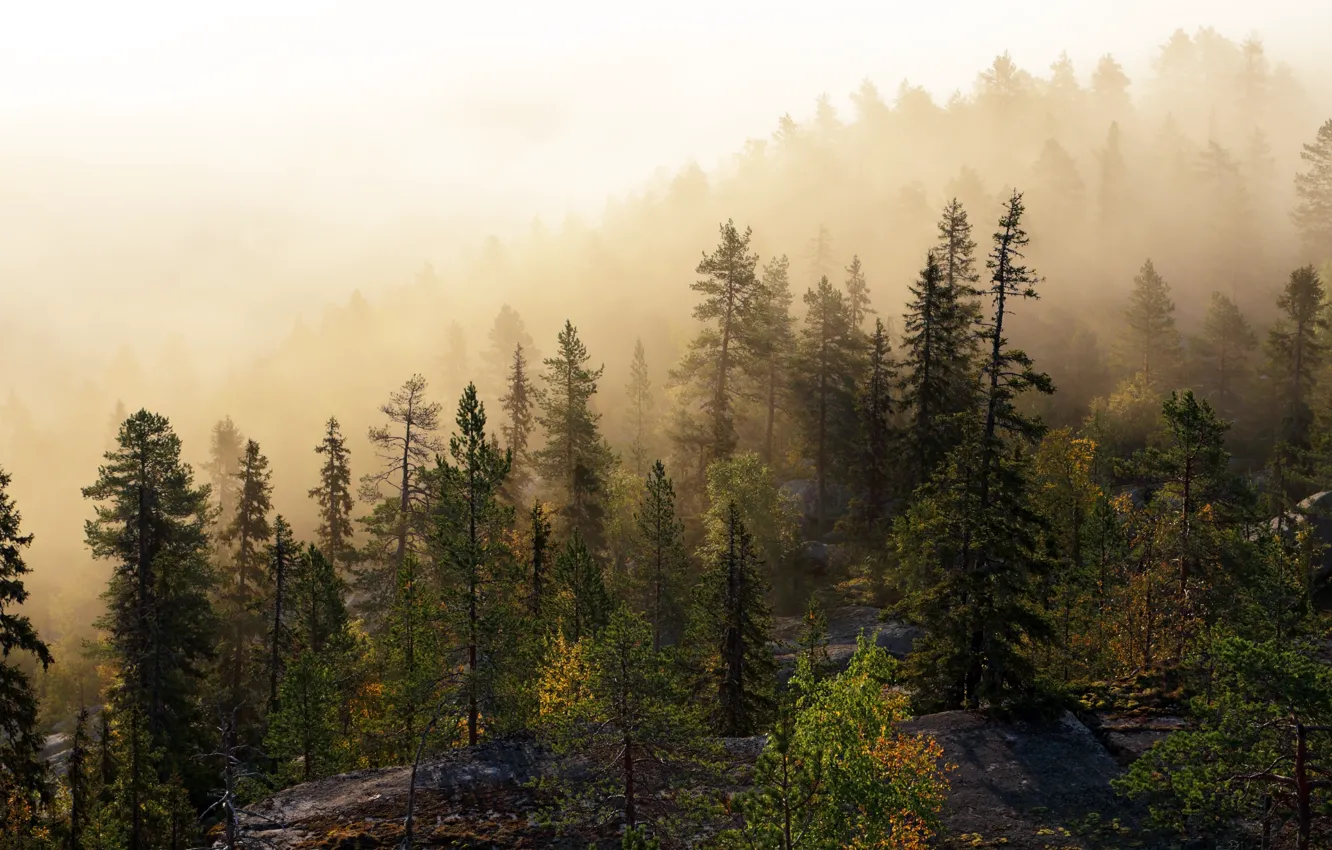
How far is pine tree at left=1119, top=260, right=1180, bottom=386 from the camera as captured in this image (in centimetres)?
7356

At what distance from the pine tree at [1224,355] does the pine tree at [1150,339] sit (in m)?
2.95

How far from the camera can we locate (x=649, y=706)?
19922mm

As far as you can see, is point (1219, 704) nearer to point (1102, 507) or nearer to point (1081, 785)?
point (1081, 785)

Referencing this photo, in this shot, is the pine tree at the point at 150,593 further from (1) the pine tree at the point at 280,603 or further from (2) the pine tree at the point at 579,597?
(2) the pine tree at the point at 579,597

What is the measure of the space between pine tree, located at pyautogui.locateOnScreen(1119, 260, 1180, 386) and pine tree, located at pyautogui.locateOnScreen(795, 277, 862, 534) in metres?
31.8

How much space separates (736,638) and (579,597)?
8245 mm

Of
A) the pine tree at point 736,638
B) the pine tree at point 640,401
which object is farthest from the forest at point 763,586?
the pine tree at point 640,401

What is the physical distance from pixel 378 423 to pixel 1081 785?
4687 inches

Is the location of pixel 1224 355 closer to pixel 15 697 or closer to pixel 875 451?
pixel 875 451

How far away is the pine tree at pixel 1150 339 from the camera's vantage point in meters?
73.6

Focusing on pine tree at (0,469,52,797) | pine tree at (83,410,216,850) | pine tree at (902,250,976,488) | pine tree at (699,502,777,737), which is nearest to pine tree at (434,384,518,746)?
pine tree at (699,502,777,737)

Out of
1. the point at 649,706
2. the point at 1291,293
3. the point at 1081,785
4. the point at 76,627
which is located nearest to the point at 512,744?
the point at 649,706

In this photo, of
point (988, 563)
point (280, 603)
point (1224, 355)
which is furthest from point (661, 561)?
point (1224, 355)

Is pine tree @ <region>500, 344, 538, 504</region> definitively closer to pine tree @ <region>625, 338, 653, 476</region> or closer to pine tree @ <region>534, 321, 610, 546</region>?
pine tree @ <region>534, 321, 610, 546</region>
